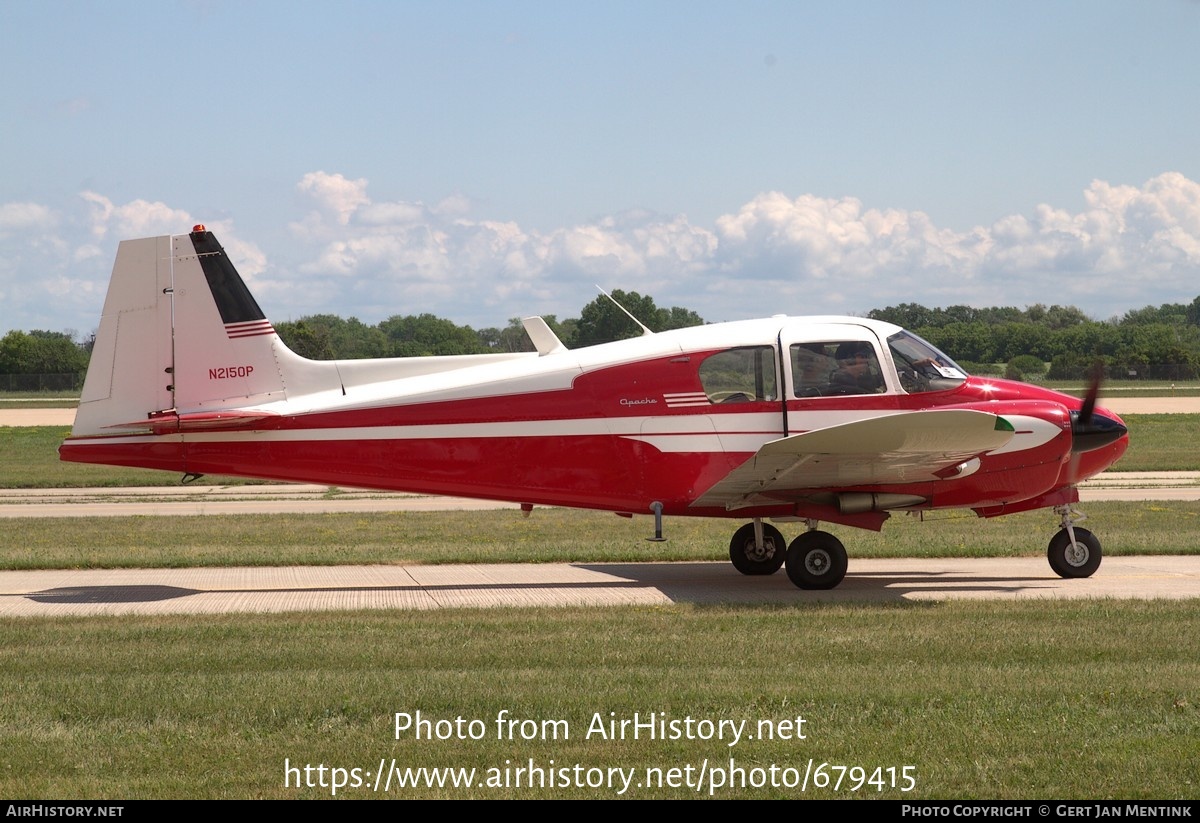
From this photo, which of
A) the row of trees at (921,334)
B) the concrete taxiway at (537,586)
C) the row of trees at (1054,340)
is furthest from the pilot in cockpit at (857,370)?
the row of trees at (1054,340)

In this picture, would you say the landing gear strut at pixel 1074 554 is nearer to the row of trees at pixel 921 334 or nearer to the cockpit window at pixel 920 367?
the cockpit window at pixel 920 367

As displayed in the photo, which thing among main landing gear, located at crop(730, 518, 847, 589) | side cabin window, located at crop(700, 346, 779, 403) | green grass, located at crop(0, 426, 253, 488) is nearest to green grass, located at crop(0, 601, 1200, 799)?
main landing gear, located at crop(730, 518, 847, 589)

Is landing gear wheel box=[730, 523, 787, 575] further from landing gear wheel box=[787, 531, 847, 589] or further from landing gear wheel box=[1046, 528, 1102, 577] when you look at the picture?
landing gear wheel box=[1046, 528, 1102, 577]

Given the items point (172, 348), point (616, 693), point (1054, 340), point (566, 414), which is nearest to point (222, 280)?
point (172, 348)

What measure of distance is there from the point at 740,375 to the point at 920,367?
1.89m

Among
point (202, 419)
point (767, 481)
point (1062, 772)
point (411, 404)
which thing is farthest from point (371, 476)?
point (1062, 772)

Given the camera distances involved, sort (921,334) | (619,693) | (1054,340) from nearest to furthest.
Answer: (619,693), (921,334), (1054,340)

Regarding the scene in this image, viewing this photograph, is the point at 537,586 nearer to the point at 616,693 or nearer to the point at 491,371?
the point at 491,371

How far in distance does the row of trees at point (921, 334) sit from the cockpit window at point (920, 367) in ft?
50.4

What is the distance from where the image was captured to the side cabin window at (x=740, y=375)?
12.6m

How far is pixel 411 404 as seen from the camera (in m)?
12.8

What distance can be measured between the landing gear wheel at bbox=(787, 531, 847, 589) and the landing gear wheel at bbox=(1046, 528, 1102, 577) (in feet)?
8.41

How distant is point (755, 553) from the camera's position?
13891mm

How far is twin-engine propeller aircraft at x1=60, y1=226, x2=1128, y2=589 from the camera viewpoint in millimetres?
12609
